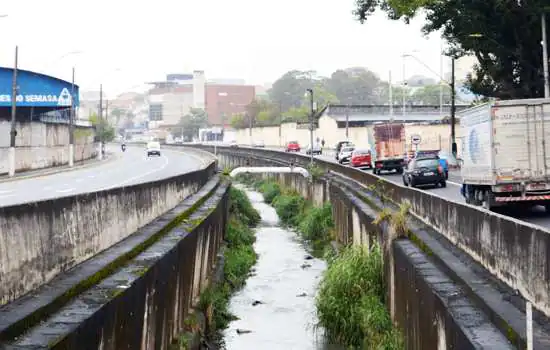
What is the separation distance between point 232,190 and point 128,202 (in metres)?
32.6

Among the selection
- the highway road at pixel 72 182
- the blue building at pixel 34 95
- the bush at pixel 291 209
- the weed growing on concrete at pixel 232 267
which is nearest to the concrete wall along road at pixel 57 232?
the highway road at pixel 72 182

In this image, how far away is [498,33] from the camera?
36844mm

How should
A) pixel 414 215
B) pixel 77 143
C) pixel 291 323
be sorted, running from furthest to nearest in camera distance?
1. pixel 77 143
2. pixel 291 323
3. pixel 414 215

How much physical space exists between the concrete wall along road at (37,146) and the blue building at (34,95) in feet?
7.05

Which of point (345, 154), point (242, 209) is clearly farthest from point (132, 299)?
point (345, 154)

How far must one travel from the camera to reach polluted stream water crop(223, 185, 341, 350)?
64.3 feet

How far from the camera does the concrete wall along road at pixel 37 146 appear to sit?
2028 inches

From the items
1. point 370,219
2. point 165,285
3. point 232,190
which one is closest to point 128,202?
point 165,285

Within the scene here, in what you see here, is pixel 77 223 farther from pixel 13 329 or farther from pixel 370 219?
pixel 370 219

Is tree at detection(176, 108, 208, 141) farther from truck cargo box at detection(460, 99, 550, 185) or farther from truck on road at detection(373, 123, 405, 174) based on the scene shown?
truck cargo box at detection(460, 99, 550, 185)

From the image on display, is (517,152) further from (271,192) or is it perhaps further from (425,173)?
(271,192)

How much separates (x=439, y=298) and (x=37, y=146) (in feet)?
163

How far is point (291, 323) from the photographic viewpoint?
71.2 feet

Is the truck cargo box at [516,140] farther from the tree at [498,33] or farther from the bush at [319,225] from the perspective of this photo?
the bush at [319,225]
